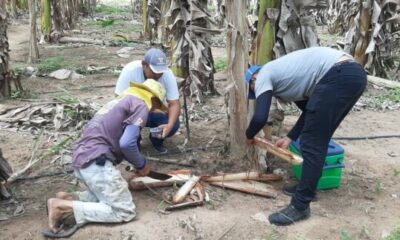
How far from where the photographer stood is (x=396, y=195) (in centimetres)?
423

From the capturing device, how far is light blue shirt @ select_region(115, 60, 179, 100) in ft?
15.2

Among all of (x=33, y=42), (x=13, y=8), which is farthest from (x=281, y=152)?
(x=13, y=8)

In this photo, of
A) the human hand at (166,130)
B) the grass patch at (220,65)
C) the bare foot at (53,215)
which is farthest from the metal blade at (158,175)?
the grass patch at (220,65)

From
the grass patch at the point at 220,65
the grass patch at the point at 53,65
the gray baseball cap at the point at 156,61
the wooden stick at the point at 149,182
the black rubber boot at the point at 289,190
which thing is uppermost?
the gray baseball cap at the point at 156,61

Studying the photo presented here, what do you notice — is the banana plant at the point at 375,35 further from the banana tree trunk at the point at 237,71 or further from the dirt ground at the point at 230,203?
the banana tree trunk at the point at 237,71

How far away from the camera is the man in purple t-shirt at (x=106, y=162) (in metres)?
3.45

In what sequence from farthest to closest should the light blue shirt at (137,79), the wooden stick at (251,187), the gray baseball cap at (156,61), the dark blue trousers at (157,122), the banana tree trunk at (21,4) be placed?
the banana tree trunk at (21,4)
the dark blue trousers at (157,122)
the light blue shirt at (137,79)
the gray baseball cap at (156,61)
the wooden stick at (251,187)

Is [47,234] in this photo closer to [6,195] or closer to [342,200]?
[6,195]

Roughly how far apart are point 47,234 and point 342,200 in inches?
99.4

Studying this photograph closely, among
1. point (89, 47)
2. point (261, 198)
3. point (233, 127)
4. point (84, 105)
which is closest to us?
point (261, 198)

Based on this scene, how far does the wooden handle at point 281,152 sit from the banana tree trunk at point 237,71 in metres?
0.47

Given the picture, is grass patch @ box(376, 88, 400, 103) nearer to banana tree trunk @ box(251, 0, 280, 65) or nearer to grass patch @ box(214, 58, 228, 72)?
grass patch @ box(214, 58, 228, 72)

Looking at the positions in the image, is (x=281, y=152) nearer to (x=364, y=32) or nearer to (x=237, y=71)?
(x=237, y=71)

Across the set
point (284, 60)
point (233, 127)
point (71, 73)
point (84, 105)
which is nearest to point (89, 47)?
point (71, 73)
